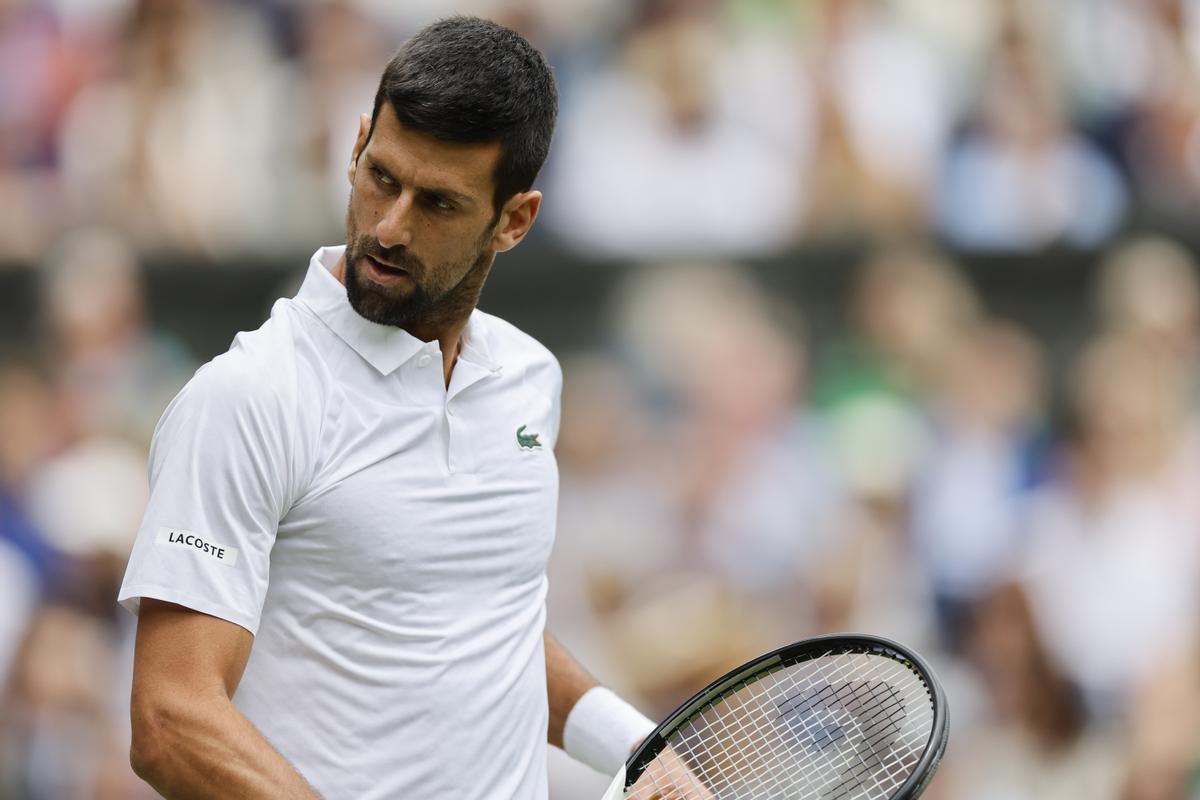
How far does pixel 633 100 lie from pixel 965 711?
2552 mm

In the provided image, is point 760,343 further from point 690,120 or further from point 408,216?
point 408,216

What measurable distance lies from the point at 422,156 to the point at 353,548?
19.3 inches

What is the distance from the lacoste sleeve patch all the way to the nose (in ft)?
1.41

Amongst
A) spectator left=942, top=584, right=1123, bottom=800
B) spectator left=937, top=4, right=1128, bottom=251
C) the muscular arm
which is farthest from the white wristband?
spectator left=937, top=4, right=1128, bottom=251

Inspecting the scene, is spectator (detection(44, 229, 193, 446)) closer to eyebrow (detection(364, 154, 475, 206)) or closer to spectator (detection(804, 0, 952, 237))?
spectator (detection(804, 0, 952, 237))

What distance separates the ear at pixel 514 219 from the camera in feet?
7.53

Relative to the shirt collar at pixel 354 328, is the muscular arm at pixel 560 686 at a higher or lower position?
lower

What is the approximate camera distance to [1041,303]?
607 centimetres

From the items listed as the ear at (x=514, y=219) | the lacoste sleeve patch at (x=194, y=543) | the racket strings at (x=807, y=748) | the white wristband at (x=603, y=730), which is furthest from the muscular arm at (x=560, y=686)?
the lacoste sleeve patch at (x=194, y=543)

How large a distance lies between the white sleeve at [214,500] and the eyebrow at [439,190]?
0.32 meters

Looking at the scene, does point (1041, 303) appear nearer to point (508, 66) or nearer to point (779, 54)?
point (779, 54)

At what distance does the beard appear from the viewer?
215 cm

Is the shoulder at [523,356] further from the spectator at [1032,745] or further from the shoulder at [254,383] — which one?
the spectator at [1032,745]

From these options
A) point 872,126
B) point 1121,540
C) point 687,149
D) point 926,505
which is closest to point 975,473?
point 926,505
